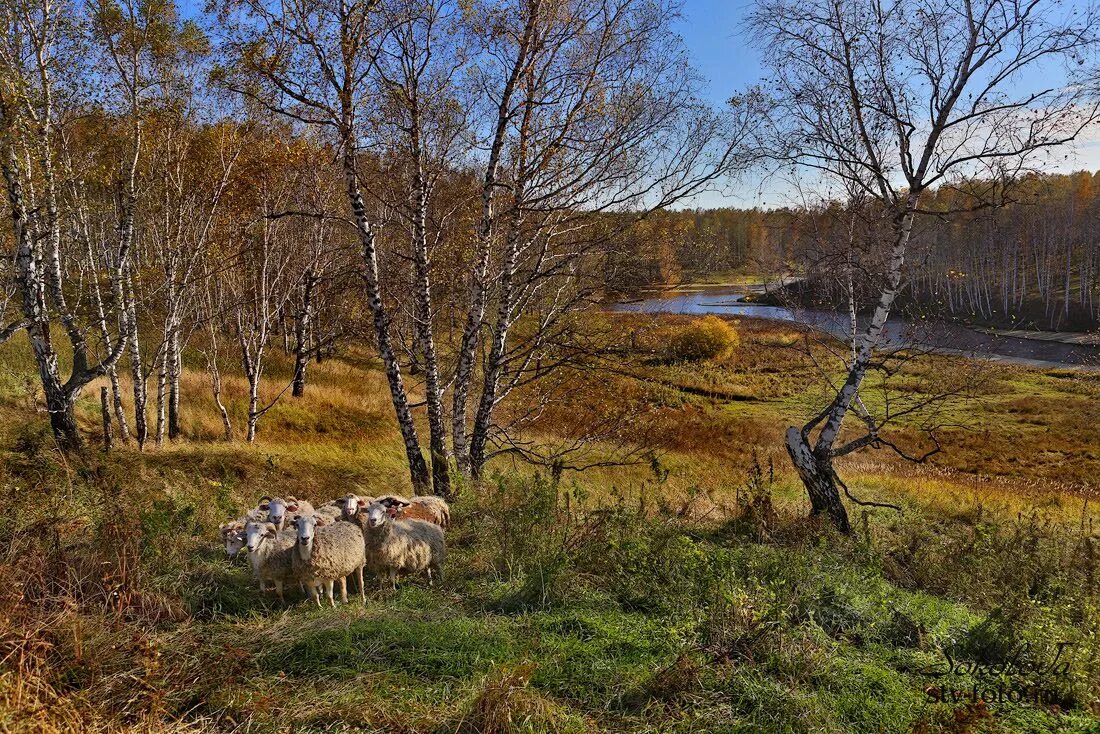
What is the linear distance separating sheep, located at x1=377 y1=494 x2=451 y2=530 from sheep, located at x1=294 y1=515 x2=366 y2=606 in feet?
3.43

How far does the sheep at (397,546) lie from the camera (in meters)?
6.12

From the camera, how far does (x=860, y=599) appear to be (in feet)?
18.6

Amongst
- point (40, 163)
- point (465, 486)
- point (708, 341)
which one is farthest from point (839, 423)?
point (708, 341)

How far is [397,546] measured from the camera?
6.14 m

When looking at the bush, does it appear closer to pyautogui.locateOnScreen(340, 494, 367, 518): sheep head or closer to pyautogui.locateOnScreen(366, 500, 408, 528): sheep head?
pyautogui.locateOnScreen(340, 494, 367, 518): sheep head

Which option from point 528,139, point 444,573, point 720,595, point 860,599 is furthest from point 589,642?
point 528,139

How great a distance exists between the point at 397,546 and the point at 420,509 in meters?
1.44

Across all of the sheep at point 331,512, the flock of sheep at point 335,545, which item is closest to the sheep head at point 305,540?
the flock of sheep at point 335,545

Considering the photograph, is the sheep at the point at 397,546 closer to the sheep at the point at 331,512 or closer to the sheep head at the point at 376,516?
the sheep head at the point at 376,516

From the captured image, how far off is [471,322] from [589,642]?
6.36 m

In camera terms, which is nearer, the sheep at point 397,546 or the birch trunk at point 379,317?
the sheep at point 397,546

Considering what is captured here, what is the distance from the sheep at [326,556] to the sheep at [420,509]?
1044 millimetres

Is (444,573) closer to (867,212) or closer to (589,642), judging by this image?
(589,642)

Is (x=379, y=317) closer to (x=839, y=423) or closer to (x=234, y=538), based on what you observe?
(x=234, y=538)
